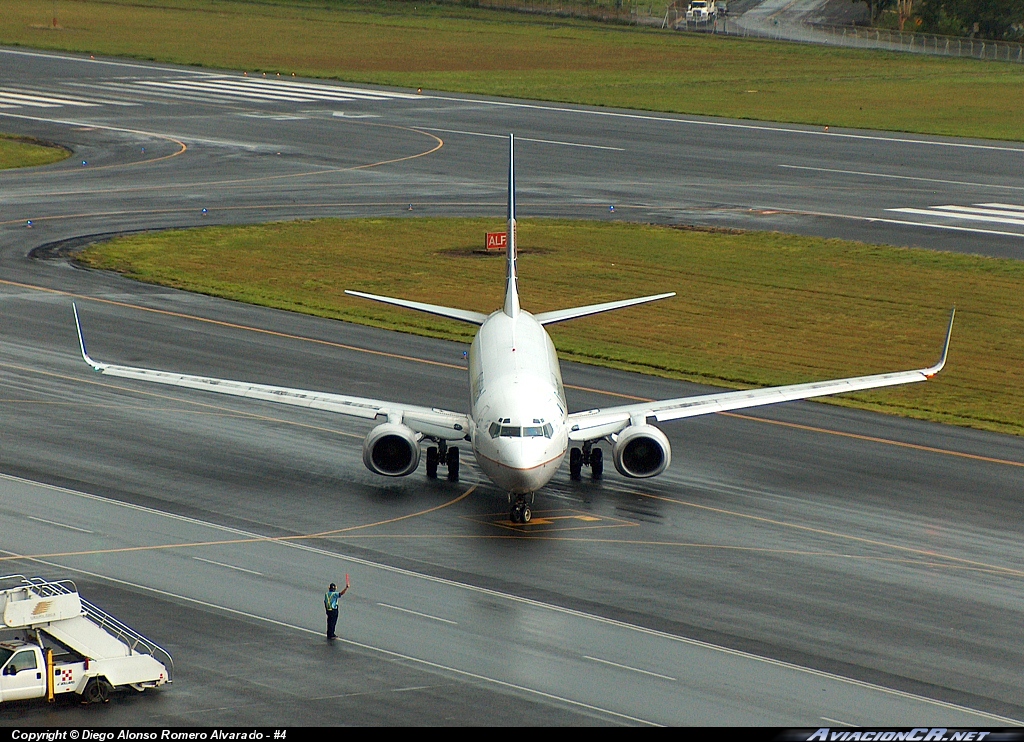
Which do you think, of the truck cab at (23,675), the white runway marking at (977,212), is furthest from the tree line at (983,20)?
the truck cab at (23,675)

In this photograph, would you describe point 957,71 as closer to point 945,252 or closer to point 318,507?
point 945,252

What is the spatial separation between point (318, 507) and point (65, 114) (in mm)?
89989

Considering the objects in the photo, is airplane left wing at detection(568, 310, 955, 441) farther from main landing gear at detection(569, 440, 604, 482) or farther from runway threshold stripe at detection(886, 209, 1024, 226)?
runway threshold stripe at detection(886, 209, 1024, 226)

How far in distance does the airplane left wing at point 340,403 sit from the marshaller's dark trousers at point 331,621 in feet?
38.0

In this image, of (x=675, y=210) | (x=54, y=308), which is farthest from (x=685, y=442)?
(x=675, y=210)

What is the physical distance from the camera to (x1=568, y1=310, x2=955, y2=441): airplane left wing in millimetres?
45094

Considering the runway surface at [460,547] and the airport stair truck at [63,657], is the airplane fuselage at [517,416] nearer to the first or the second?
the runway surface at [460,547]

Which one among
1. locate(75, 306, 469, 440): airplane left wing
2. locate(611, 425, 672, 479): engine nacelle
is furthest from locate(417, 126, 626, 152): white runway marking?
locate(611, 425, 672, 479): engine nacelle

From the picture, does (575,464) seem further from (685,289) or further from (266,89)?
(266,89)

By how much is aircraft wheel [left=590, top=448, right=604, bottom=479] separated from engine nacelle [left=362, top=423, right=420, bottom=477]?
5.97 metres

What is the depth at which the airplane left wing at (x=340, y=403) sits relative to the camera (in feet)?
148

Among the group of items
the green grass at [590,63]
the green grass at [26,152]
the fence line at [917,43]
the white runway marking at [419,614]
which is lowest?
the white runway marking at [419,614]

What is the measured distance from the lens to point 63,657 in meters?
30.8

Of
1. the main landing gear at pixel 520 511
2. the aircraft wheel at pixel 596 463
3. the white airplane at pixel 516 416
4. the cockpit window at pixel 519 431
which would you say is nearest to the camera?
the cockpit window at pixel 519 431
